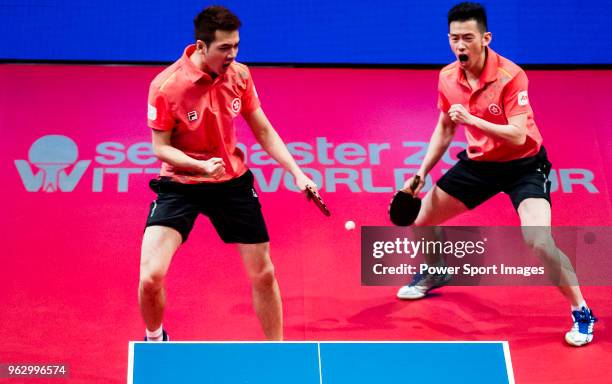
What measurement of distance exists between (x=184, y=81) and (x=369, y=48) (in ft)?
Result: 11.2

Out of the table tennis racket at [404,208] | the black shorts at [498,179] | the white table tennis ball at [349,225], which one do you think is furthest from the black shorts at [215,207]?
the black shorts at [498,179]

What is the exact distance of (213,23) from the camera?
18.5ft

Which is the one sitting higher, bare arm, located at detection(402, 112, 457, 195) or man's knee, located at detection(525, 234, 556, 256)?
bare arm, located at detection(402, 112, 457, 195)

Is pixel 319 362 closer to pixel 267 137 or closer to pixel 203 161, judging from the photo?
pixel 203 161

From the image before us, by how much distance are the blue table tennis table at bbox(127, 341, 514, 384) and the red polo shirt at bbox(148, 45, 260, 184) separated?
1001 mm

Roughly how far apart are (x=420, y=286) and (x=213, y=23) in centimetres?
215

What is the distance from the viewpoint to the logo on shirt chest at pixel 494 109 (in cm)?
641

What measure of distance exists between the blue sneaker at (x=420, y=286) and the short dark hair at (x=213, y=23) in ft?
6.67

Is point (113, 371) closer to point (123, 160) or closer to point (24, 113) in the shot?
point (123, 160)

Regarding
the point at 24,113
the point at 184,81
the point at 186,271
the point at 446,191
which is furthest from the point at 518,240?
the point at 24,113

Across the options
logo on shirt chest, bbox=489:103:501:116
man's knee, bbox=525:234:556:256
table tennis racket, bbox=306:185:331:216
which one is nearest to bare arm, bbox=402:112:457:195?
logo on shirt chest, bbox=489:103:501:116

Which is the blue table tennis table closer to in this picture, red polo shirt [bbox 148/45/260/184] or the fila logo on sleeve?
red polo shirt [bbox 148/45/260/184]

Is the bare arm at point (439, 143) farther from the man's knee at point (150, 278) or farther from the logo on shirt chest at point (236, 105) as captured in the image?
the man's knee at point (150, 278)

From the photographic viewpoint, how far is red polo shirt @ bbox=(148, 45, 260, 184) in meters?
5.78
